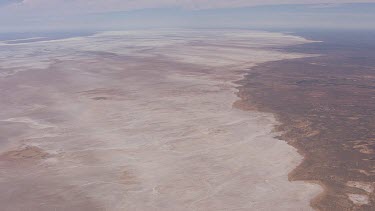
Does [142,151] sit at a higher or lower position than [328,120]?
lower

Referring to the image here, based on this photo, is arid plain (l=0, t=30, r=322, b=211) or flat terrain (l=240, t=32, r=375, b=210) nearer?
arid plain (l=0, t=30, r=322, b=211)

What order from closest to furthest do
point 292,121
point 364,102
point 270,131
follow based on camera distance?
point 270,131 → point 292,121 → point 364,102

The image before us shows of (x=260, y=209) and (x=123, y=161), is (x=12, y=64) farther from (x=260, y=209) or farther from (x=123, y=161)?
(x=260, y=209)

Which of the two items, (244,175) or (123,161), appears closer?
(244,175)

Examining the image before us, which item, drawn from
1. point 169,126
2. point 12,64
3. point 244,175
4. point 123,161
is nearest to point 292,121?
point 169,126
